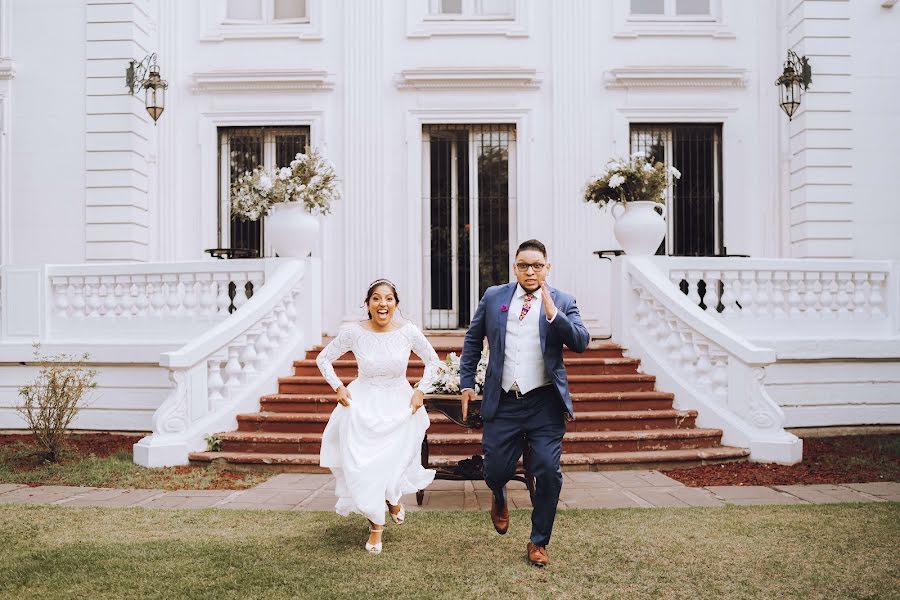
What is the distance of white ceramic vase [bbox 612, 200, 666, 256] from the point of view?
8.88 metres

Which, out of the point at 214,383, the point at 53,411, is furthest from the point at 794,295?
the point at 53,411

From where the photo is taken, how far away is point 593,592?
12.6 feet

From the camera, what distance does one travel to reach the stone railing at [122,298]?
8.65m

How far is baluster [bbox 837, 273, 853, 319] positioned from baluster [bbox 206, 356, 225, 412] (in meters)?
7.21

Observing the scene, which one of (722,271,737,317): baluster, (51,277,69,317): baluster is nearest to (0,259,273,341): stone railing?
(51,277,69,317): baluster

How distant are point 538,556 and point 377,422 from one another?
1277 mm

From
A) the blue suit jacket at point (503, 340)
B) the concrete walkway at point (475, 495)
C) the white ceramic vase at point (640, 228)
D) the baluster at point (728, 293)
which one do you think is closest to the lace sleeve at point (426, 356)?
the blue suit jacket at point (503, 340)

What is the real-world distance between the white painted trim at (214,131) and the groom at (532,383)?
24.5 feet

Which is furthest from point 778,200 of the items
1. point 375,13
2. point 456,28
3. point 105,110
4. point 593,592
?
point 105,110

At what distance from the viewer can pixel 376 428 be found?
4.66 meters

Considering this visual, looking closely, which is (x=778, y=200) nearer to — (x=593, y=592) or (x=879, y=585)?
(x=879, y=585)

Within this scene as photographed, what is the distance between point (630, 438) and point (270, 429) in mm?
3655

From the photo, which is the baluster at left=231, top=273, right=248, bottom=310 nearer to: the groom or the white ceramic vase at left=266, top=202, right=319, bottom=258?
the white ceramic vase at left=266, top=202, right=319, bottom=258

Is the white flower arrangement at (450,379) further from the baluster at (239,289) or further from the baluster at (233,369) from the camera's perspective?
the baluster at (239,289)
